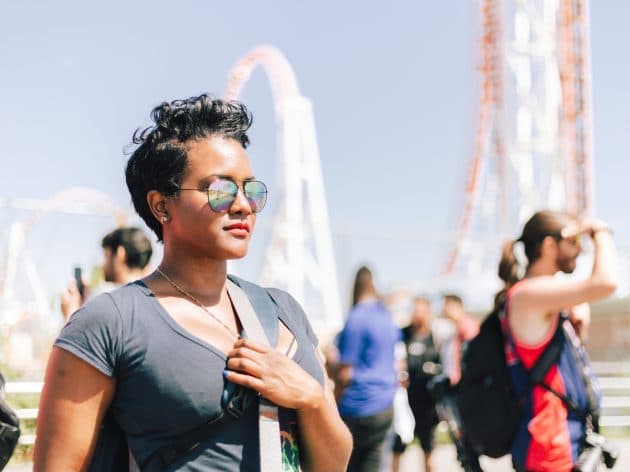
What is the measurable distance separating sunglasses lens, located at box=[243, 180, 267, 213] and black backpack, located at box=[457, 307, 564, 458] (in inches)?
53.4

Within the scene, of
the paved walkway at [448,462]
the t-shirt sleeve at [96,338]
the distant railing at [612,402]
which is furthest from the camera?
the paved walkway at [448,462]

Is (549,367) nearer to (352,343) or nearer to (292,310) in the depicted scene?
(292,310)

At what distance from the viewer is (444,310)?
292 inches

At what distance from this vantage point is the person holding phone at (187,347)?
1367mm

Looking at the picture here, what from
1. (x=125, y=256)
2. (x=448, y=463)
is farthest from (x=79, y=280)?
(x=448, y=463)

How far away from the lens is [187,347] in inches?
55.1

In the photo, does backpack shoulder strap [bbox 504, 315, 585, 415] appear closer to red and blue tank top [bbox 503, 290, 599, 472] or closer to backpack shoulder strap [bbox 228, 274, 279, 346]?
red and blue tank top [bbox 503, 290, 599, 472]

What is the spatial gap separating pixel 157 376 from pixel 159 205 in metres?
0.35

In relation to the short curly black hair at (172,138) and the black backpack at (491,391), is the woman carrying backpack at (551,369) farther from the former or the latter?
the short curly black hair at (172,138)

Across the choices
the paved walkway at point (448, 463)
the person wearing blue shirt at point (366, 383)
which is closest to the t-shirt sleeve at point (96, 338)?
the person wearing blue shirt at point (366, 383)

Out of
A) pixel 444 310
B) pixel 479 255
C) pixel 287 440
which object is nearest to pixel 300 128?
pixel 479 255

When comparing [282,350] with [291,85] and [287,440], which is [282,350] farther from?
[291,85]

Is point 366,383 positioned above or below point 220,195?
below

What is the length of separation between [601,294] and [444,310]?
479cm
